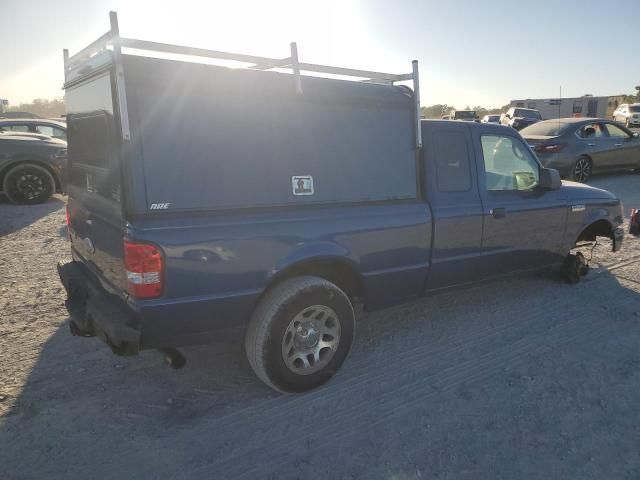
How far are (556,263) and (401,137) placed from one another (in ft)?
8.27

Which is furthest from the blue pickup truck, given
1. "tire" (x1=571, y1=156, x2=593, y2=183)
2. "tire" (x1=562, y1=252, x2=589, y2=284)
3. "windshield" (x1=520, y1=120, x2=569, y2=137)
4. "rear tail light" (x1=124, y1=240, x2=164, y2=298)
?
"tire" (x1=571, y1=156, x2=593, y2=183)

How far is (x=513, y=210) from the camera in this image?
4156 mm

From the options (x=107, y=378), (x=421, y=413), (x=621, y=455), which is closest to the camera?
(x=621, y=455)

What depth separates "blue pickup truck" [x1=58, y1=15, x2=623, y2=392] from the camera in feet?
8.14

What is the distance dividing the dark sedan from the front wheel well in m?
8.85

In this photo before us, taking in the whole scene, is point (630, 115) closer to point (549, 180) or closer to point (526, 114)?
point (526, 114)

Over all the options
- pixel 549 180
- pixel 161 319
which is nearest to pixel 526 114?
pixel 549 180

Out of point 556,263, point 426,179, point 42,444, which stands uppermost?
point 426,179

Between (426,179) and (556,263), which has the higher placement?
(426,179)

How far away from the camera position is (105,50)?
252 cm

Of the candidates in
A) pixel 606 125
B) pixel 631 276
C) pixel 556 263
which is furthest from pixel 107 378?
pixel 606 125

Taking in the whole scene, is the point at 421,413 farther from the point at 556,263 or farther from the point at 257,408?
the point at 556,263

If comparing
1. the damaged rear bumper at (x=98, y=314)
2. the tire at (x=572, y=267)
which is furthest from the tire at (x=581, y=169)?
the damaged rear bumper at (x=98, y=314)

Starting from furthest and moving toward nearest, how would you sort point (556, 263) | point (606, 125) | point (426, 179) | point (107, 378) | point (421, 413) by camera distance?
point (606, 125), point (556, 263), point (426, 179), point (107, 378), point (421, 413)
